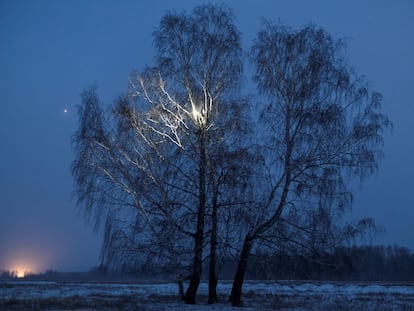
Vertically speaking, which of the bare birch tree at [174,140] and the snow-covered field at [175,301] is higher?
the bare birch tree at [174,140]

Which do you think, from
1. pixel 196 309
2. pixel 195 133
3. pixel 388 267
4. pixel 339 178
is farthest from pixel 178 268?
pixel 388 267

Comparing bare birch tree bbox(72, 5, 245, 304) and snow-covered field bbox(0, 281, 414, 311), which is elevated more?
bare birch tree bbox(72, 5, 245, 304)

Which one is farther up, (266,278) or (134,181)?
(134,181)

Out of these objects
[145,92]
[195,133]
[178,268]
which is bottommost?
[178,268]

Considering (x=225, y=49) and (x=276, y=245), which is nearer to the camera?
(x=276, y=245)

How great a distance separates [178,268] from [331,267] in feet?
19.3

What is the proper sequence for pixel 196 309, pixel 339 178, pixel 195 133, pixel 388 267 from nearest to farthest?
pixel 196 309, pixel 339 178, pixel 195 133, pixel 388 267

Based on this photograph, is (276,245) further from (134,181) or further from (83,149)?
(83,149)

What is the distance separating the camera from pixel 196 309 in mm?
16734

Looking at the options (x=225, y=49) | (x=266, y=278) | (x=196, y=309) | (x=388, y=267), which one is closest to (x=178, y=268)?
(x=196, y=309)

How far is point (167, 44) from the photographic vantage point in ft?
66.6

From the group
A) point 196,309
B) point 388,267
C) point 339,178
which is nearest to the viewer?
point 196,309

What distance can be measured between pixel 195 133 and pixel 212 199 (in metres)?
2.81

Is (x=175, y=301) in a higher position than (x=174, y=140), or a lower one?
lower
